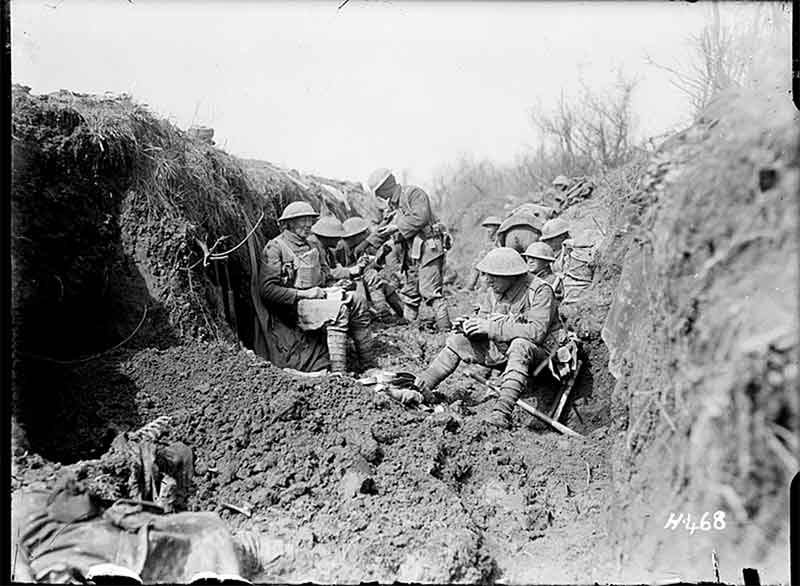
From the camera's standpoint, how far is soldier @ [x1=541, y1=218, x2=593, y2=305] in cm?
980

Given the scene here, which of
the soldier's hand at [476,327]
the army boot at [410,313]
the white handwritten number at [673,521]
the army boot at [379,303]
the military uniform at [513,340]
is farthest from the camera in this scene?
the army boot at [410,313]

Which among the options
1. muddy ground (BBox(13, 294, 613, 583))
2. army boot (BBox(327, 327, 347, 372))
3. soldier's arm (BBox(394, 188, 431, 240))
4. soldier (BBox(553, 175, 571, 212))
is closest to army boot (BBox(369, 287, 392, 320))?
soldier's arm (BBox(394, 188, 431, 240))

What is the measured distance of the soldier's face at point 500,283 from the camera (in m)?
6.78

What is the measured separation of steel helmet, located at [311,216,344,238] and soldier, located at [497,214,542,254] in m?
4.78

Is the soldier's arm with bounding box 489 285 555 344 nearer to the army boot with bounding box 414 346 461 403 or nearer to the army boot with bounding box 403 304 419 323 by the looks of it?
the army boot with bounding box 414 346 461 403

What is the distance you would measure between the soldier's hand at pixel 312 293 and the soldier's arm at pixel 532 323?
1.82 meters

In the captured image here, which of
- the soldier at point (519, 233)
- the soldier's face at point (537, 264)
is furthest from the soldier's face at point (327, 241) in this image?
the soldier at point (519, 233)

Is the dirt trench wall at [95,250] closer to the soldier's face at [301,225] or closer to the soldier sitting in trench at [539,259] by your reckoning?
the soldier's face at [301,225]

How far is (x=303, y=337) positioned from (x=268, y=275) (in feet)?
2.46

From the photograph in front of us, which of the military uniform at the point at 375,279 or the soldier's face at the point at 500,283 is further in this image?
the military uniform at the point at 375,279

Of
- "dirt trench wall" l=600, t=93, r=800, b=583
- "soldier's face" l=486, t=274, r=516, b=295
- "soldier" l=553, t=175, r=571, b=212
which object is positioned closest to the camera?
"dirt trench wall" l=600, t=93, r=800, b=583

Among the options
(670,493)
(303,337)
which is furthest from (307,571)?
(303,337)

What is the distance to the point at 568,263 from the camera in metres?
10.4

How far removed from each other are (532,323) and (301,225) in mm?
2730
